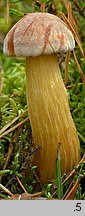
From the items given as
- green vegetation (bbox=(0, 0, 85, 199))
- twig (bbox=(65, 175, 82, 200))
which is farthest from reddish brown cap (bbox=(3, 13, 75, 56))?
twig (bbox=(65, 175, 82, 200))

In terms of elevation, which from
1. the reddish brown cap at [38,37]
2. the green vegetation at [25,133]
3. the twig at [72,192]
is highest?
the reddish brown cap at [38,37]

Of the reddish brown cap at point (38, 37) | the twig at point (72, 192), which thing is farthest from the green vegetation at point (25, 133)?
the reddish brown cap at point (38, 37)

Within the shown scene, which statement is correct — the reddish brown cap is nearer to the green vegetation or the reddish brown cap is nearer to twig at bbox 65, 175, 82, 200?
the green vegetation

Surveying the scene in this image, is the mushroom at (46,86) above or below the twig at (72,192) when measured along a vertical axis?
above

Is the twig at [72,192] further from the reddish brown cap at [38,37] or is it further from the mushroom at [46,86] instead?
the reddish brown cap at [38,37]

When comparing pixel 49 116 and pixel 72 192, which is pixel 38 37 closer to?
pixel 49 116

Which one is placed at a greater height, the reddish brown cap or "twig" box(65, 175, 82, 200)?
the reddish brown cap
